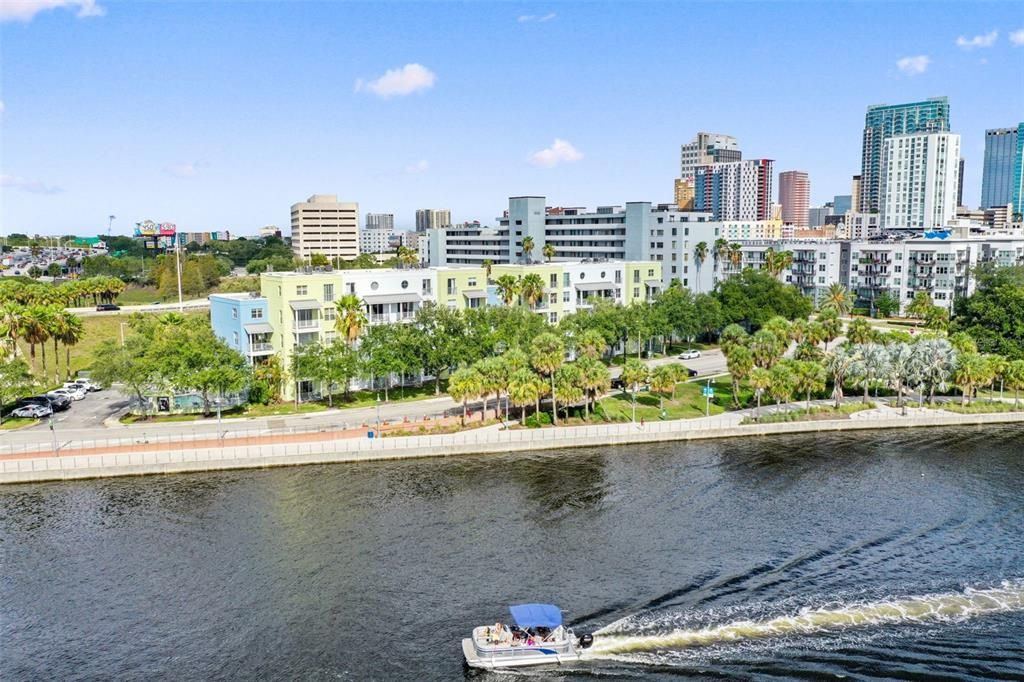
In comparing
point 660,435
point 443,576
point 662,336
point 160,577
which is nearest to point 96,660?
point 160,577

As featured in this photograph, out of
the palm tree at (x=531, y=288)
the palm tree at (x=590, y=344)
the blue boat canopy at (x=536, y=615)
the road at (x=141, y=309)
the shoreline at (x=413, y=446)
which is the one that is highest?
the palm tree at (x=531, y=288)

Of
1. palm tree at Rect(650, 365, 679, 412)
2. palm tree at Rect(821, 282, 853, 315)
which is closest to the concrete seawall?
palm tree at Rect(650, 365, 679, 412)

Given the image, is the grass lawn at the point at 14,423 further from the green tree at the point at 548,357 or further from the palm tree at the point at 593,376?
the palm tree at the point at 593,376

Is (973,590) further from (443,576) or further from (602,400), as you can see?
(602,400)

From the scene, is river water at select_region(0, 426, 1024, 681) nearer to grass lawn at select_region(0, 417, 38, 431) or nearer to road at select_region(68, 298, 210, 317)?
grass lawn at select_region(0, 417, 38, 431)

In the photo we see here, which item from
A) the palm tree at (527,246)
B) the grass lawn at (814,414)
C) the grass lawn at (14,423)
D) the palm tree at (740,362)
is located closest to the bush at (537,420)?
the grass lawn at (814,414)

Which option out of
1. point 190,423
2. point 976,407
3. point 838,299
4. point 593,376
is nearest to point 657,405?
point 593,376

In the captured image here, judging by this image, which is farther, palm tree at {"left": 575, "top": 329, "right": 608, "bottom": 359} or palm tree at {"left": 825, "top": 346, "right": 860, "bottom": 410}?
palm tree at {"left": 575, "top": 329, "right": 608, "bottom": 359}
